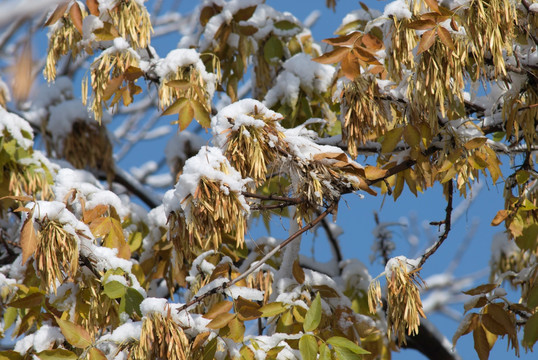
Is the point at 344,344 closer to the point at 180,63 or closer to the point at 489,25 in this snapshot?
the point at 489,25

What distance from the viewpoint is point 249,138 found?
6.73 feet

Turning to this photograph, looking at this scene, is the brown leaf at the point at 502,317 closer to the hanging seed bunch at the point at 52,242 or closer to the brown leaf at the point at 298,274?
the brown leaf at the point at 298,274

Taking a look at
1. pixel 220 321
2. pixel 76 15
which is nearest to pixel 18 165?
pixel 76 15

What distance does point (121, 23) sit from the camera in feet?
9.16

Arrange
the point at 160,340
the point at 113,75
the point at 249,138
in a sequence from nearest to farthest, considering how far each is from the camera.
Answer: the point at 160,340
the point at 249,138
the point at 113,75

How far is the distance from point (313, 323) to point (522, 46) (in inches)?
52.5

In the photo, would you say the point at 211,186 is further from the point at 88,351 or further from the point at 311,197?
the point at 88,351

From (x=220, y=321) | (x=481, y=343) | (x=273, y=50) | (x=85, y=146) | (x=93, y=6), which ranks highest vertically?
(x=273, y=50)

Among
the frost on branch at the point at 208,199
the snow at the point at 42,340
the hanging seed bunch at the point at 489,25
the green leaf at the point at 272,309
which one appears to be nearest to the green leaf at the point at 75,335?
the snow at the point at 42,340

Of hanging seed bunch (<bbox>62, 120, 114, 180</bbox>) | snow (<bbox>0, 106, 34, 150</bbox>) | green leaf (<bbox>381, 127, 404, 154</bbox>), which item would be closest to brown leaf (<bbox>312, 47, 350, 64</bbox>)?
green leaf (<bbox>381, 127, 404, 154</bbox>)

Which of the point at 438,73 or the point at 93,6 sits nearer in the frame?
the point at 438,73

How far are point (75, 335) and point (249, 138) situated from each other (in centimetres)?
77

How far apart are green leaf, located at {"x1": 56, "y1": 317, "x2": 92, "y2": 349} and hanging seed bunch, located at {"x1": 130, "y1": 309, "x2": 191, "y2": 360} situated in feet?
0.53

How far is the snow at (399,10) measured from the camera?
227 cm
